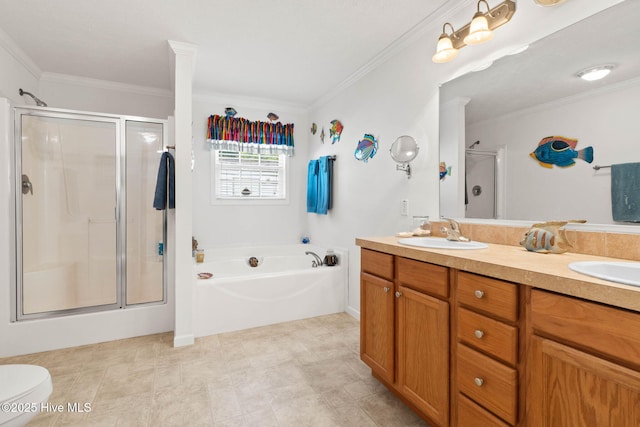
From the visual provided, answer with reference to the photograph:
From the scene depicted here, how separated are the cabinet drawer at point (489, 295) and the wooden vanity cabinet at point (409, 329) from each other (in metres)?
0.10

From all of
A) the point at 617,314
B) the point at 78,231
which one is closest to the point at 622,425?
the point at 617,314

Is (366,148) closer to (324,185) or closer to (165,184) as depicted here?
(324,185)

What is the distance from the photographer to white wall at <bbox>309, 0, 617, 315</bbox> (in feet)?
5.80

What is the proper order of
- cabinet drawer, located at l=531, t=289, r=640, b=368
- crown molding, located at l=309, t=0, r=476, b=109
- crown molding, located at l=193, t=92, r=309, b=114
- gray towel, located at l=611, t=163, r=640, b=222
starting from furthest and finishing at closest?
1. crown molding, located at l=193, t=92, r=309, b=114
2. crown molding, located at l=309, t=0, r=476, b=109
3. gray towel, located at l=611, t=163, r=640, b=222
4. cabinet drawer, located at l=531, t=289, r=640, b=368

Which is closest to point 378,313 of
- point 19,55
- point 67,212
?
point 67,212

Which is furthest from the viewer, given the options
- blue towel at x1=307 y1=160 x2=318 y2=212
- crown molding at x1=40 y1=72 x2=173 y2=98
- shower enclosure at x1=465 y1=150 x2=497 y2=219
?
blue towel at x1=307 y1=160 x2=318 y2=212

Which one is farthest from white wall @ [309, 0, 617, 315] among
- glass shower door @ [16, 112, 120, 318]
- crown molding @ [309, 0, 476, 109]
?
glass shower door @ [16, 112, 120, 318]

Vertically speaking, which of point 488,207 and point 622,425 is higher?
point 488,207

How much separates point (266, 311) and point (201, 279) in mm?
687

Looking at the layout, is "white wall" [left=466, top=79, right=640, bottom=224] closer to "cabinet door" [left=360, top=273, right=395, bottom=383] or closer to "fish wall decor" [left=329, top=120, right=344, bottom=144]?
"cabinet door" [left=360, top=273, right=395, bottom=383]

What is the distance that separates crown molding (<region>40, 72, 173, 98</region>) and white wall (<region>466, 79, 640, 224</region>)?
3.64m

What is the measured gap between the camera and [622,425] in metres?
0.85

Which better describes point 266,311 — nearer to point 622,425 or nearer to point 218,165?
point 218,165

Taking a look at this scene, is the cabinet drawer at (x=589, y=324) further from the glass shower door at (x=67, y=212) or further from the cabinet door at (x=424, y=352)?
the glass shower door at (x=67, y=212)
